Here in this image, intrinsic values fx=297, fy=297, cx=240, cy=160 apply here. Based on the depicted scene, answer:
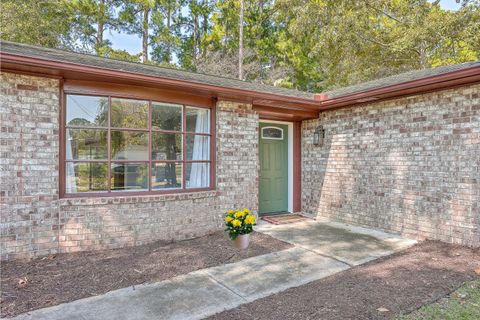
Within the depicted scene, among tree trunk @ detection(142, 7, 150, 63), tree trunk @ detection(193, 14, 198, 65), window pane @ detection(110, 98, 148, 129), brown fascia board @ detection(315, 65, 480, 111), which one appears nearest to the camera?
brown fascia board @ detection(315, 65, 480, 111)

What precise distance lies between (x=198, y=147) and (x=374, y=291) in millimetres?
3523

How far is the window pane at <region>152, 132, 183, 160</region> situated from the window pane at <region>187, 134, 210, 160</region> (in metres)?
0.17

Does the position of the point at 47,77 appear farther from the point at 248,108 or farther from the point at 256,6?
the point at 256,6

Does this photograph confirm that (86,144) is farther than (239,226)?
Yes

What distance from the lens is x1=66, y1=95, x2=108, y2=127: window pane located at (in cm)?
439

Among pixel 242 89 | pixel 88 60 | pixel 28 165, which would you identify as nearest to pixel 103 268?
pixel 28 165

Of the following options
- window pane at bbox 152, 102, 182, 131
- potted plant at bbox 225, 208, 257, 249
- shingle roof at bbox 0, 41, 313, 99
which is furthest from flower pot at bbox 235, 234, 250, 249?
shingle roof at bbox 0, 41, 313, 99

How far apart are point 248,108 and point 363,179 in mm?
2694

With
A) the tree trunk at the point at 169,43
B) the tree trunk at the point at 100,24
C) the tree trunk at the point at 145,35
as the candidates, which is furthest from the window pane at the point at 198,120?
the tree trunk at the point at 169,43

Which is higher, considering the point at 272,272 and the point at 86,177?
the point at 86,177

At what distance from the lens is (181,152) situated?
17.1 feet

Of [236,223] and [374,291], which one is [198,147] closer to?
[236,223]

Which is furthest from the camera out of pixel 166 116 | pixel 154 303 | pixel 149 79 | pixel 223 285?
pixel 166 116

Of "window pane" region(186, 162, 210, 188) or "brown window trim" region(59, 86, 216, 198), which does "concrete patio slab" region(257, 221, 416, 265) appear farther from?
"brown window trim" region(59, 86, 216, 198)
